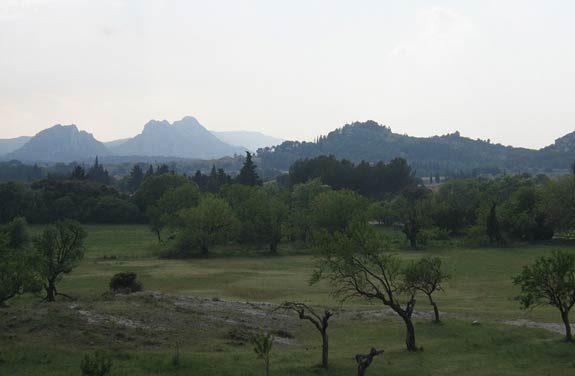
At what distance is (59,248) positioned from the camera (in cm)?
5500

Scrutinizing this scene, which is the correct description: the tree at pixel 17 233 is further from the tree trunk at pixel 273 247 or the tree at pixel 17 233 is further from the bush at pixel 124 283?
the tree trunk at pixel 273 247

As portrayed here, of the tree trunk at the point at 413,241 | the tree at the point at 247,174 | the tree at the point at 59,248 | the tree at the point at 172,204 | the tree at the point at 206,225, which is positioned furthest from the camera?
the tree at the point at 247,174

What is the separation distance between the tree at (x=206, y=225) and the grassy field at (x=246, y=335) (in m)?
31.8

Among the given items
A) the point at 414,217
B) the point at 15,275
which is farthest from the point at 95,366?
the point at 414,217

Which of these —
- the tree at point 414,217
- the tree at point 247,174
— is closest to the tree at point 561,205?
the tree at point 414,217

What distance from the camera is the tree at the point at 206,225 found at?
97625mm

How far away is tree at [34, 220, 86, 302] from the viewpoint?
53.3 metres

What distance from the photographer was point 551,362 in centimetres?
3256

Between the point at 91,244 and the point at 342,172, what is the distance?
10566 centimetres

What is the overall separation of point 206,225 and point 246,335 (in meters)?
61.3

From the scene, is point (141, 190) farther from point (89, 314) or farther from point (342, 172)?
point (89, 314)

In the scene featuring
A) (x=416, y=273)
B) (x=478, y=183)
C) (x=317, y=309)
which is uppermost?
(x=478, y=183)

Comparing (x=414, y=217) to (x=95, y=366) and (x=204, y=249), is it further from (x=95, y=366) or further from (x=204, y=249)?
(x=95, y=366)

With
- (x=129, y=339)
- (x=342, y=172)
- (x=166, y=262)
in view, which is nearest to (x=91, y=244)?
(x=166, y=262)
